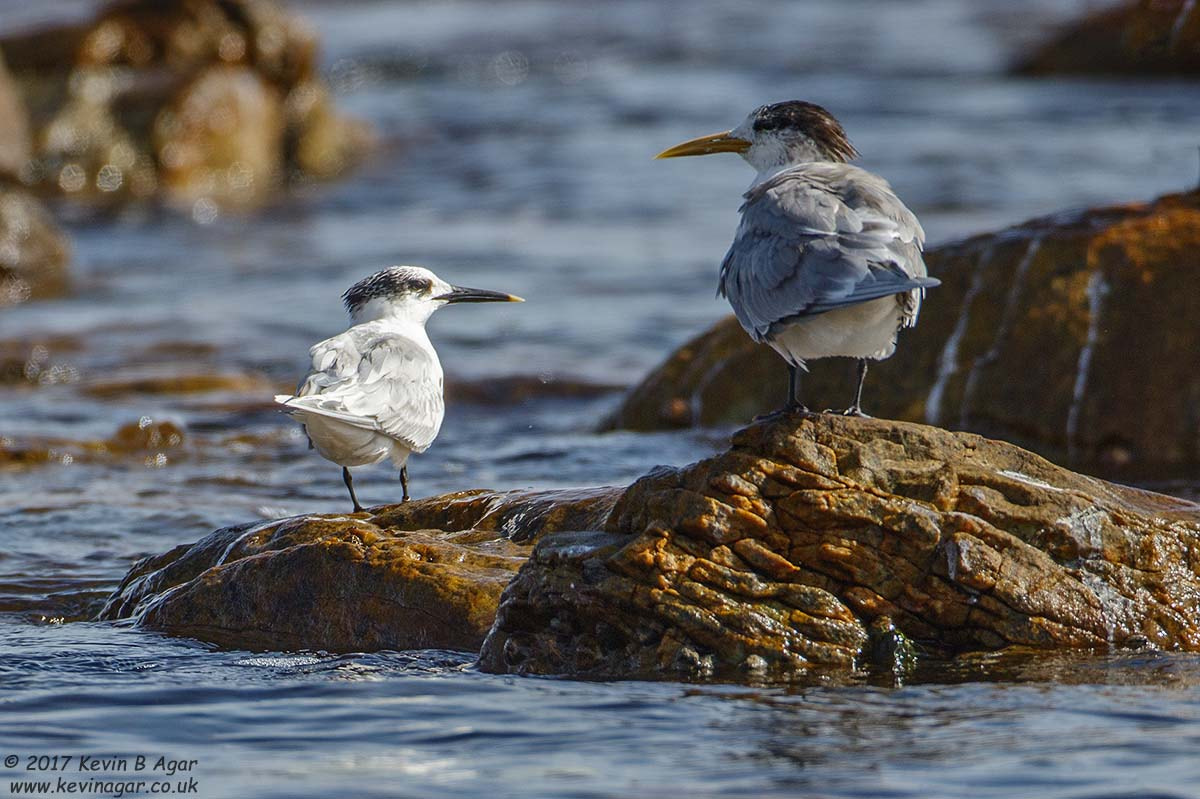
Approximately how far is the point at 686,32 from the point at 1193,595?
25839 mm

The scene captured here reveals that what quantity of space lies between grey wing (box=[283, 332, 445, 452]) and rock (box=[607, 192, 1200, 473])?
2.78m

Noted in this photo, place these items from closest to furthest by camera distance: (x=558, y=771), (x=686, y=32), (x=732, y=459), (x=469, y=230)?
(x=558, y=771) < (x=732, y=459) < (x=469, y=230) < (x=686, y=32)

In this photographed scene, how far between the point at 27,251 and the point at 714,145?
10.8 m

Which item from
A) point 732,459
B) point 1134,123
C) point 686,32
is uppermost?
point 686,32

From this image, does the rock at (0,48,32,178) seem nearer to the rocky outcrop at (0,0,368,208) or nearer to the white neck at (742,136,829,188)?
the rocky outcrop at (0,0,368,208)

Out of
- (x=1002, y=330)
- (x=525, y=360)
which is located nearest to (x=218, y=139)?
(x=525, y=360)

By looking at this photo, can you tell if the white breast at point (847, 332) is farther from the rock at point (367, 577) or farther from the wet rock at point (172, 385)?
the wet rock at point (172, 385)

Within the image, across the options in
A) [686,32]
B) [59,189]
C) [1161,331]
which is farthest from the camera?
[686,32]

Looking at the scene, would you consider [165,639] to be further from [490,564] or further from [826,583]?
[826,583]

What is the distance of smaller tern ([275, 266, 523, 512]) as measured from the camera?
6035 millimetres

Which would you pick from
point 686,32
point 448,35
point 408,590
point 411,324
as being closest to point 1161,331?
point 411,324

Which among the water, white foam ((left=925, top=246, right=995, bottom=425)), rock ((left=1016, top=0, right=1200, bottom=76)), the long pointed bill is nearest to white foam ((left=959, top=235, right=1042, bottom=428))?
white foam ((left=925, top=246, right=995, bottom=425))

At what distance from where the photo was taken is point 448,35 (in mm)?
31422

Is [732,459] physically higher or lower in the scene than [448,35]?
lower
